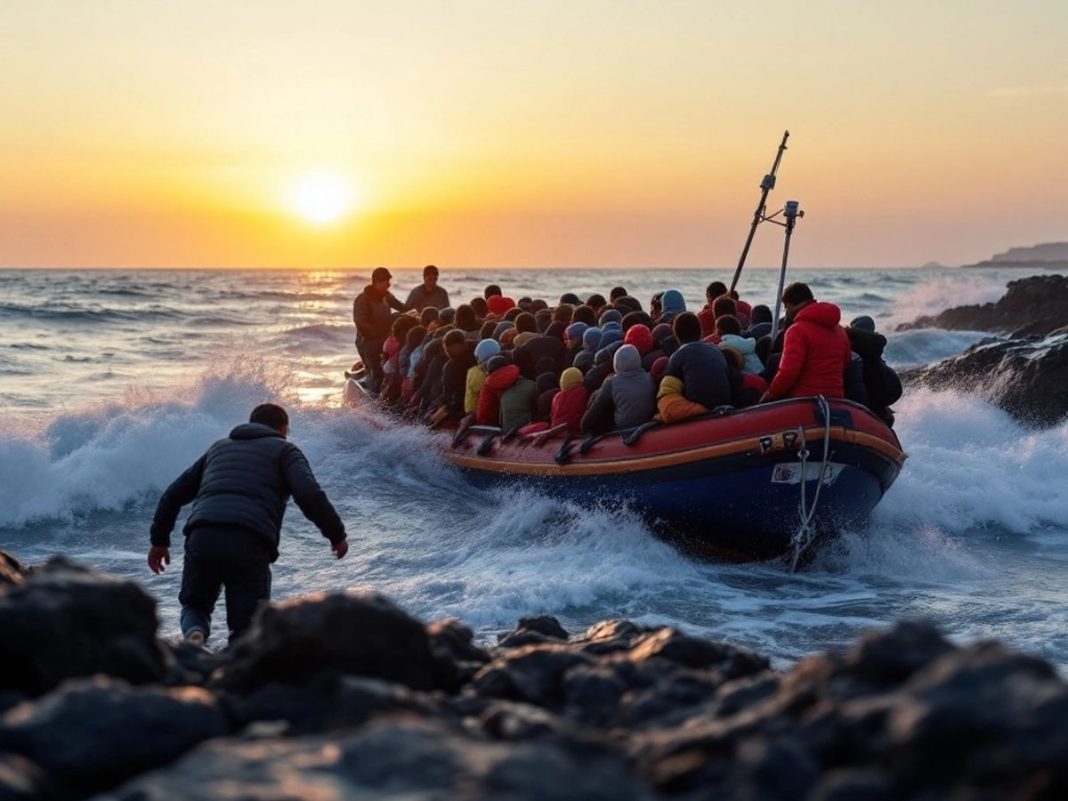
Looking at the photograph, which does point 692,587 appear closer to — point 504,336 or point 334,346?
point 504,336

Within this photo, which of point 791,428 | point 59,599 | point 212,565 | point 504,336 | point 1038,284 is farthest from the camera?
point 1038,284

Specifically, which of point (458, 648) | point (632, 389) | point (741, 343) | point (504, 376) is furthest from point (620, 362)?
point (458, 648)

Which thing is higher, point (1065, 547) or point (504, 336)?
point (504, 336)

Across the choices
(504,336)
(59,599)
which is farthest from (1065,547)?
(59,599)

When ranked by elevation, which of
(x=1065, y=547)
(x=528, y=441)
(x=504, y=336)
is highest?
(x=504, y=336)

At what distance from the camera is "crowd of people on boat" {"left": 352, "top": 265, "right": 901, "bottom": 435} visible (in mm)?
10719

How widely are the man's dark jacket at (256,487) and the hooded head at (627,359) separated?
468 cm

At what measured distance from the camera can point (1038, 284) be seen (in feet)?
119

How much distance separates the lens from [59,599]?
4152 millimetres

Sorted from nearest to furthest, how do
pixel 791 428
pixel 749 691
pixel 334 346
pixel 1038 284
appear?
pixel 749 691, pixel 791 428, pixel 1038 284, pixel 334 346

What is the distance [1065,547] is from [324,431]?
10.3 meters

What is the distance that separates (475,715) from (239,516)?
3.01m

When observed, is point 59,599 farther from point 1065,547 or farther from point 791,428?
point 1065,547

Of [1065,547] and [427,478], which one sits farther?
[427,478]
